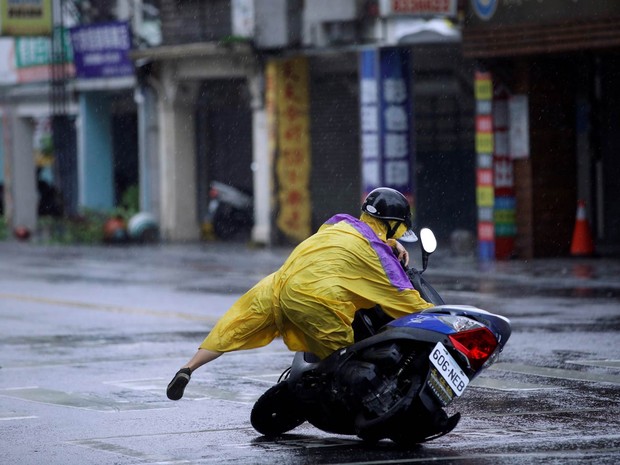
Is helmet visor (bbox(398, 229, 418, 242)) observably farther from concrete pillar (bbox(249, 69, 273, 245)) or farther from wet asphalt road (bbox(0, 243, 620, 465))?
concrete pillar (bbox(249, 69, 273, 245))

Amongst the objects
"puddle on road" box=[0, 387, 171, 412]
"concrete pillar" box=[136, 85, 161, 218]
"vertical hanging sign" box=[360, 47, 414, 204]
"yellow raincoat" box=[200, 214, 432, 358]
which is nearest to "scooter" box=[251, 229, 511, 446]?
"yellow raincoat" box=[200, 214, 432, 358]

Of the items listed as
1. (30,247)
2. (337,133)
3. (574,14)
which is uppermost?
(574,14)

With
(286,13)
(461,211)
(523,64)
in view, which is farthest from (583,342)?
(286,13)

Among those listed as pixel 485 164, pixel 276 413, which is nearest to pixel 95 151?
pixel 485 164

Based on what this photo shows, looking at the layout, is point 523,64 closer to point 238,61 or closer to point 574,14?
point 574,14

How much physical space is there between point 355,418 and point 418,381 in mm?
426

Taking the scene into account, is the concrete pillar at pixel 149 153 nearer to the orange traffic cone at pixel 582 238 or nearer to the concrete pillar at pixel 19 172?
the concrete pillar at pixel 19 172

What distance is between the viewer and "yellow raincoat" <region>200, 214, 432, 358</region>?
835cm

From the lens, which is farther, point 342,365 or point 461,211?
point 461,211

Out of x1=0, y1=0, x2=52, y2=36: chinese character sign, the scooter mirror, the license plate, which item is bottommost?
the license plate

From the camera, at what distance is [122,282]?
74.4 ft

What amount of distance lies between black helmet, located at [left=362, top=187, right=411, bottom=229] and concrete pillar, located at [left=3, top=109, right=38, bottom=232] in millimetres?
33225

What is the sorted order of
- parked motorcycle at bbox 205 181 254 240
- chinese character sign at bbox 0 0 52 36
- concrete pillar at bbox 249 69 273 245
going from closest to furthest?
concrete pillar at bbox 249 69 273 245 → parked motorcycle at bbox 205 181 254 240 → chinese character sign at bbox 0 0 52 36

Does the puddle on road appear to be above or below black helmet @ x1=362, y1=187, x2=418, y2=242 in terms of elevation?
below
